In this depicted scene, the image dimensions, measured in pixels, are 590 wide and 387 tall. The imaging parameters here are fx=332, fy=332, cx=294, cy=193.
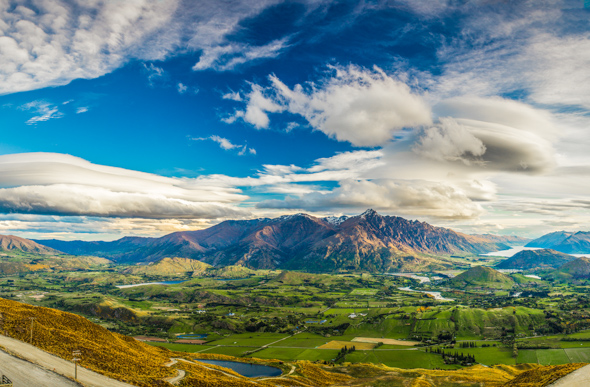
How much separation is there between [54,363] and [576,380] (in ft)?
372

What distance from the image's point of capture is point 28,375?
6247cm

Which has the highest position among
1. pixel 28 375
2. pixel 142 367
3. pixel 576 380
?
pixel 28 375

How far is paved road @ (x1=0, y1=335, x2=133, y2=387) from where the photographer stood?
67194 millimetres

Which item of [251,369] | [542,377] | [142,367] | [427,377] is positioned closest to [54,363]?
[142,367]

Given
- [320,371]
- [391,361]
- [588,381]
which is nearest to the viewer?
[588,381]

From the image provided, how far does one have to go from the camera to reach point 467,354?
196500mm

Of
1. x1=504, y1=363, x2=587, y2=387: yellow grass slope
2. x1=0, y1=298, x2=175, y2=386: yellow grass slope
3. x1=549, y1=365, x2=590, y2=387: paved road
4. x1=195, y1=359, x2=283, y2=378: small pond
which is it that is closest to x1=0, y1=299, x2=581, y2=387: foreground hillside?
x1=0, y1=298, x2=175, y2=386: yellow grass slope

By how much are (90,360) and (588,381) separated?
112085mm

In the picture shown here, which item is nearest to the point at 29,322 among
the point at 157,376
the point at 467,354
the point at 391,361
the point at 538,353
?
the point at 157,376

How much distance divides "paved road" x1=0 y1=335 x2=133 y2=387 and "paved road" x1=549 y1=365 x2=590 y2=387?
307 feet

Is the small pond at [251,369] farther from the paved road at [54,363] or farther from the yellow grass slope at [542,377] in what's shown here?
the yellow grass slope at [542,377]

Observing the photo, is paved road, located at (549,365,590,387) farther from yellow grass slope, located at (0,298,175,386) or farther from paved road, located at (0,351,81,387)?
paved road, located at (0,351,81,387)

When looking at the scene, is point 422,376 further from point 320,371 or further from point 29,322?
point 29,322

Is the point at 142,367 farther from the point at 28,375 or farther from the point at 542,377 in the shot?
the point at 542,377
